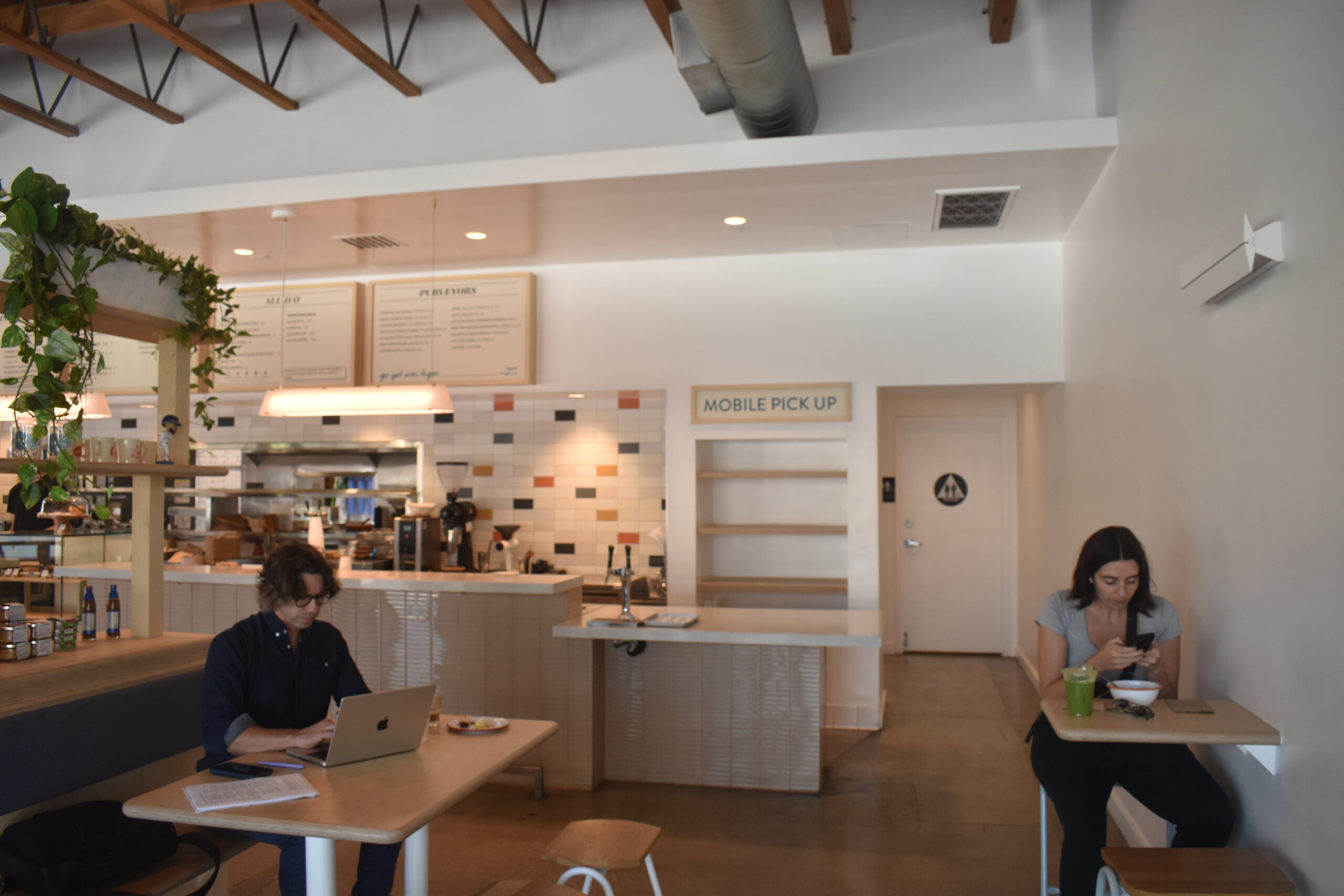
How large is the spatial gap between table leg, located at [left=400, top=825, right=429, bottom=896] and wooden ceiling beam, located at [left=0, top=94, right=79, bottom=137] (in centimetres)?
445

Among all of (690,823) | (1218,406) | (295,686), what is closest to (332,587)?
(295,686)

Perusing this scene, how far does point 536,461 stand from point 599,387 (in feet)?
4.03

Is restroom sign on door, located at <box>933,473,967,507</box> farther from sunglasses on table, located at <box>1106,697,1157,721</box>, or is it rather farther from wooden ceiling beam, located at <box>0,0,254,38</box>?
wooden ceiling beam, located at <box>0,0,254,38</box>

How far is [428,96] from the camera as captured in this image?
4.87 meters

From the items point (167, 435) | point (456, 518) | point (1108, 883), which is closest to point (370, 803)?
point (167, 435)

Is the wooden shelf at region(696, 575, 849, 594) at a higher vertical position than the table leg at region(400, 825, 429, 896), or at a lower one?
higher

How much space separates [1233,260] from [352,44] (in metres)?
3.60

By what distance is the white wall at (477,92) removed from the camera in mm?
4348

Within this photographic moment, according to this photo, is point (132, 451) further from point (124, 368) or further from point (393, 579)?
point (124, 368)

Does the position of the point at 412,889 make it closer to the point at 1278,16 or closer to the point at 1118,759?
the point at 1118,759

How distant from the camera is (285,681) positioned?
2910mm

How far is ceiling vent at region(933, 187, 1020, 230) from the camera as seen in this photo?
468 cm

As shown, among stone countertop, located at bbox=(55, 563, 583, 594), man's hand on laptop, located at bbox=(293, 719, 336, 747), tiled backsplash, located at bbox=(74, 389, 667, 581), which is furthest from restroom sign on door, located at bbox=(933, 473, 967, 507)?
man's hand on laptop, located at bbox=(293, 719, 336, 747)

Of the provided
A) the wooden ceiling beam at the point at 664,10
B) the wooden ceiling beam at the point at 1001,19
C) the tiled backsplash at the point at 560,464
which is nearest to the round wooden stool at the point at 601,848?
the wooden ceiling beam at the point at 664,10
